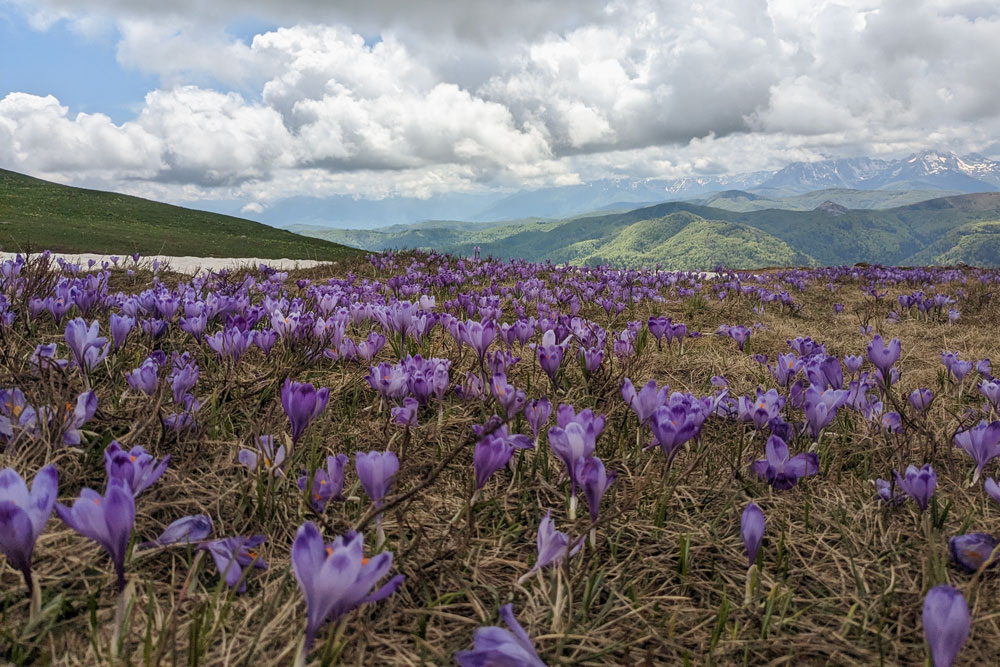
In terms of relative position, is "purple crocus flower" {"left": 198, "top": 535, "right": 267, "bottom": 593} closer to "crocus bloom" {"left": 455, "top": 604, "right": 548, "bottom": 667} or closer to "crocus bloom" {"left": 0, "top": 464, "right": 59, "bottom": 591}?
"crocus bloom" {"left": 0, "top": 464, "right": 59, "bottom": 591}

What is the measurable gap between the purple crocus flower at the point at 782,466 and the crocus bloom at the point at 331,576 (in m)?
1.38

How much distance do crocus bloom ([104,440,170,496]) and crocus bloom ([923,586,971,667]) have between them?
1658 millimetres

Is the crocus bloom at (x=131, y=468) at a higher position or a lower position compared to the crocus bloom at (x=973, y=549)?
higher

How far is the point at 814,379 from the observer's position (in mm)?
2672

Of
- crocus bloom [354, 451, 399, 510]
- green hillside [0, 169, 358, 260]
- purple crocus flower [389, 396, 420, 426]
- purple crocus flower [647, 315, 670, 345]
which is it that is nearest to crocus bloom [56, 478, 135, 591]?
crocus bloom [354, 451, 399, 510]

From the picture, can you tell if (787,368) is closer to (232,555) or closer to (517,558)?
(517,558)

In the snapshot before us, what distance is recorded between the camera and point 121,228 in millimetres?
29078

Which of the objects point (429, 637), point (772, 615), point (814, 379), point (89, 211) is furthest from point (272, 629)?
point (89, 211)

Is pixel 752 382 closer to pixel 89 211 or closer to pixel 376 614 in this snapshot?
pixel 376 614

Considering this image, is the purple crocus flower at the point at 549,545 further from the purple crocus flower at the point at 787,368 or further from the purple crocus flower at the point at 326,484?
the purple crocus flower at the point at 787,368

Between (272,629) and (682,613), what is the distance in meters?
0.99

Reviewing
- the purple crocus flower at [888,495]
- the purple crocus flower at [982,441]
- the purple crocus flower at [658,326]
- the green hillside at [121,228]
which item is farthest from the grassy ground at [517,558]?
the green hillside at [121,228]

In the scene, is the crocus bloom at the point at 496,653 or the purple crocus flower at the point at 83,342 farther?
the purple crocus flower at the point at 83,342

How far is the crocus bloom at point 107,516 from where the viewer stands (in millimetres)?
1102
